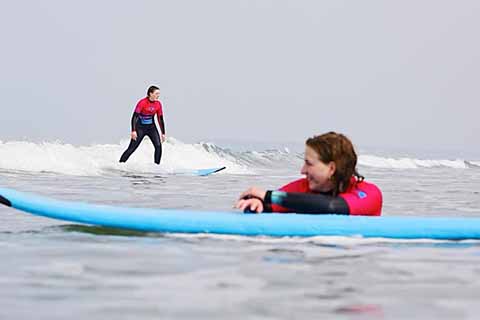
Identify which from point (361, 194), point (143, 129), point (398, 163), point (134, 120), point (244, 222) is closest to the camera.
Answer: point (244, 222)

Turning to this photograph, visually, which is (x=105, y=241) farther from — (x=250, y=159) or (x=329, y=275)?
(x=250, y=159)

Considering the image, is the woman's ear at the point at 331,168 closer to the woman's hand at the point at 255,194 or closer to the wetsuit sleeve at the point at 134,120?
the woman's hand at the point at 255,194

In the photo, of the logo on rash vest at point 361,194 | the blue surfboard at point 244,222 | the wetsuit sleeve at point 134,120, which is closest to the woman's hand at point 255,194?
the blue surfboard at point 244,222

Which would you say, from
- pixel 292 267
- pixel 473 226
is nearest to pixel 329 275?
pixel 292 267

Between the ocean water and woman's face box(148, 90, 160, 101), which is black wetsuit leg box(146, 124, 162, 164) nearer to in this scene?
woman's face box(148, 90, 160, 101)

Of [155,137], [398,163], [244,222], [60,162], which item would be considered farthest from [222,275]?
[398,163]

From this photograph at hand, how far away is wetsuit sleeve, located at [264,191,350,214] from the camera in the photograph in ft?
16.4

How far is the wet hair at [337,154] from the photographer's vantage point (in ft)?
16.7

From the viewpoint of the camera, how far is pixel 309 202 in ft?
16.4

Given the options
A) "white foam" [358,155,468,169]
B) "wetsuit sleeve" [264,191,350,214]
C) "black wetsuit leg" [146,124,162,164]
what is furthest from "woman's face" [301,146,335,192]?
"white foam" [358,155,468,169]

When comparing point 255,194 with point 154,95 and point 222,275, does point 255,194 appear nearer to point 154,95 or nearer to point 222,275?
point 222,275

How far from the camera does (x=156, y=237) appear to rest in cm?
491

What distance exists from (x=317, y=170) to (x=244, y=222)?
579mm

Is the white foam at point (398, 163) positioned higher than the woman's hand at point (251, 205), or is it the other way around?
the white foam at point (398, 163)
